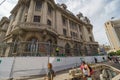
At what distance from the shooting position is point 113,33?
244 feet

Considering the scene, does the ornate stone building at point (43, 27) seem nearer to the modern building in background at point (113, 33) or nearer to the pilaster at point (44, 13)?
the pilaster at point (44, 13)

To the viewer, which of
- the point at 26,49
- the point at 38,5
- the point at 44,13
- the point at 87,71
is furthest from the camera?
the point at 38,5

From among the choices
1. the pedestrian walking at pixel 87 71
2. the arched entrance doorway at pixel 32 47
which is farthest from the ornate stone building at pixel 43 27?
the pedestrian walking at pixel 87 71

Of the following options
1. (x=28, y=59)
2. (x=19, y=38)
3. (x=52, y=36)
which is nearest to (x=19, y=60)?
(x=28, y=59)

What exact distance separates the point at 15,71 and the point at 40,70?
2573 millimetres

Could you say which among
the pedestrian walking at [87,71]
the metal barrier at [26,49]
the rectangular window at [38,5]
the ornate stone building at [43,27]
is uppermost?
the rectangular window at [38,5]

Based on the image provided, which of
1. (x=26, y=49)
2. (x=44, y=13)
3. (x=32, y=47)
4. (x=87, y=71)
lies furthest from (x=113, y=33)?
(x=87, y=71)

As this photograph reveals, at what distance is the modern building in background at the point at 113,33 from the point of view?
7194cm

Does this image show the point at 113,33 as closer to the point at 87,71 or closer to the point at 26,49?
the point at 26,49

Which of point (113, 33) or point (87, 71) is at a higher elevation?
point (113, 33)

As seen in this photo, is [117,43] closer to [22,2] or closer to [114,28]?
[114,28]

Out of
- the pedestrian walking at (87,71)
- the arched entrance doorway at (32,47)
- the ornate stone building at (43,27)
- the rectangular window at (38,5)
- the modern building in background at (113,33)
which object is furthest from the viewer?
the modern building in background at (113,33)

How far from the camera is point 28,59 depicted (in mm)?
9867

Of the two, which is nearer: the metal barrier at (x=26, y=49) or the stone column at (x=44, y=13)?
the metal barrier at (x=26, y=49)
